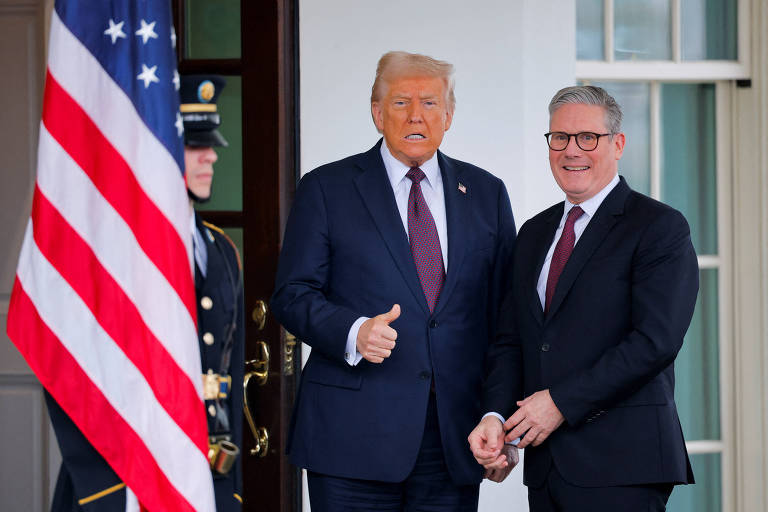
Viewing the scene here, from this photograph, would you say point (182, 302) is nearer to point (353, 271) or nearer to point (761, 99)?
point (353, 271)

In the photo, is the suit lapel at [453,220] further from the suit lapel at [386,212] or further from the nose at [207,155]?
the nose at [207,155]

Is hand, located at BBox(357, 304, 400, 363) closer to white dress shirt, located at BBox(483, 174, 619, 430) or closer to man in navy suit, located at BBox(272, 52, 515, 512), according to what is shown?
man in navy suit, located at BBox(272, 52, 515, 512)

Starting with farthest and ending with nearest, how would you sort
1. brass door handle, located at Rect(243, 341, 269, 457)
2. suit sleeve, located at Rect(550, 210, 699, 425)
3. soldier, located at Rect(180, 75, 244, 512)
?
1. brass door handle, located at Rect(243, 341, 269, 457)
2. suit sleeve, located at Rect(550, 210, 699, 425)
3. soldier, located at Rect(180, 75, 244, 512)

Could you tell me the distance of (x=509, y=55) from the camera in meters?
3.22

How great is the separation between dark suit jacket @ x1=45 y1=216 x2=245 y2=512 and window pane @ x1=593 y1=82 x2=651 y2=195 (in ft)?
7.53

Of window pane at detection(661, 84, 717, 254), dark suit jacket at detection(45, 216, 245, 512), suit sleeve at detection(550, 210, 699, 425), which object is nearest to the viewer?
dark suit jacket at detection(45, 216, 245, 512)

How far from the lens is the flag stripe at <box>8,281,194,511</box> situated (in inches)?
65.2

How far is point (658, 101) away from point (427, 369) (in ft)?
6.63

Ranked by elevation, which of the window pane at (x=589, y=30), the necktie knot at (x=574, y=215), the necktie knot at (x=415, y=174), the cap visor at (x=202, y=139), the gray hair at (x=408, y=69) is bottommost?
the necktie knot at (x=574, y=215)

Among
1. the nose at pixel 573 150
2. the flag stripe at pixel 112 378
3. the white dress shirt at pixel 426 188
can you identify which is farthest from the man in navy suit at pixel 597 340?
the flag stripe at pixel 112 378

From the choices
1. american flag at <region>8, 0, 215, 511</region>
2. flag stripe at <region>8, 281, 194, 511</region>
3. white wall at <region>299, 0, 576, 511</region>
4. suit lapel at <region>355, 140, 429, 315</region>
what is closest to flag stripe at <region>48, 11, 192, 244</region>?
american flag at <region>8, 0, 215, 511</region>

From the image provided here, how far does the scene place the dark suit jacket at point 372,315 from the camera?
84.3 inches

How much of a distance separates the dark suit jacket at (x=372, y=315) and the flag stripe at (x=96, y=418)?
541mm

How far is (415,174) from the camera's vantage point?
2.28m
